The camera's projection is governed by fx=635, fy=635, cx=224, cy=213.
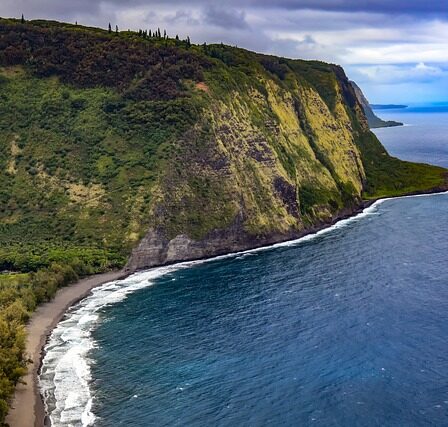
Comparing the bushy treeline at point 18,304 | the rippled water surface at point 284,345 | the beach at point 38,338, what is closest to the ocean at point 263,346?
the rippled water surface at point 284,345

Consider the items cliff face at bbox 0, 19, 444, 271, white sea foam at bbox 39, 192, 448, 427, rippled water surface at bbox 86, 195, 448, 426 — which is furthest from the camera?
cliff face at bbox 0, 19, 444, 271

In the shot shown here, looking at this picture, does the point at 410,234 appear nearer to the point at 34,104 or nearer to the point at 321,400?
the point at 321,400

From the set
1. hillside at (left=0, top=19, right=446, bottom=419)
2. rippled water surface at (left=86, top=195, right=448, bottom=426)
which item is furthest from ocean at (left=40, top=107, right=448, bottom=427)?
hillside at (left=0, top=19, right=446, bottom=419)

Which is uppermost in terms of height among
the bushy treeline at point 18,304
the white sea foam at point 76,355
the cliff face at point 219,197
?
the cliff face at point 219,197

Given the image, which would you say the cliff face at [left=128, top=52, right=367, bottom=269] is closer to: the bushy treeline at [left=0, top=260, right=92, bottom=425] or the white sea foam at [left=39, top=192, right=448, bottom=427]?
the white sea foam at [left=39, top=192, right=448, bottom=427]

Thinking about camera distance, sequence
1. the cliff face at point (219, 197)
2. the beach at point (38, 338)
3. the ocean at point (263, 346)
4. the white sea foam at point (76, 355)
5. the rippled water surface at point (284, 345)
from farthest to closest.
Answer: the cliff face at point (219, 197) < the white sea foam at point (76, 355) < the beach at point (38, 338) < the ocean at point (263, 346) < the rippled water surface at point (284, 345)

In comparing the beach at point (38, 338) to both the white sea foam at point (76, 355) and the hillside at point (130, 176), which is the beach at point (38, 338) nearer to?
the white sea foam at point (76, 355)

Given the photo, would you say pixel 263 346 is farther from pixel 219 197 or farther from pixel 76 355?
pixel 219 197
